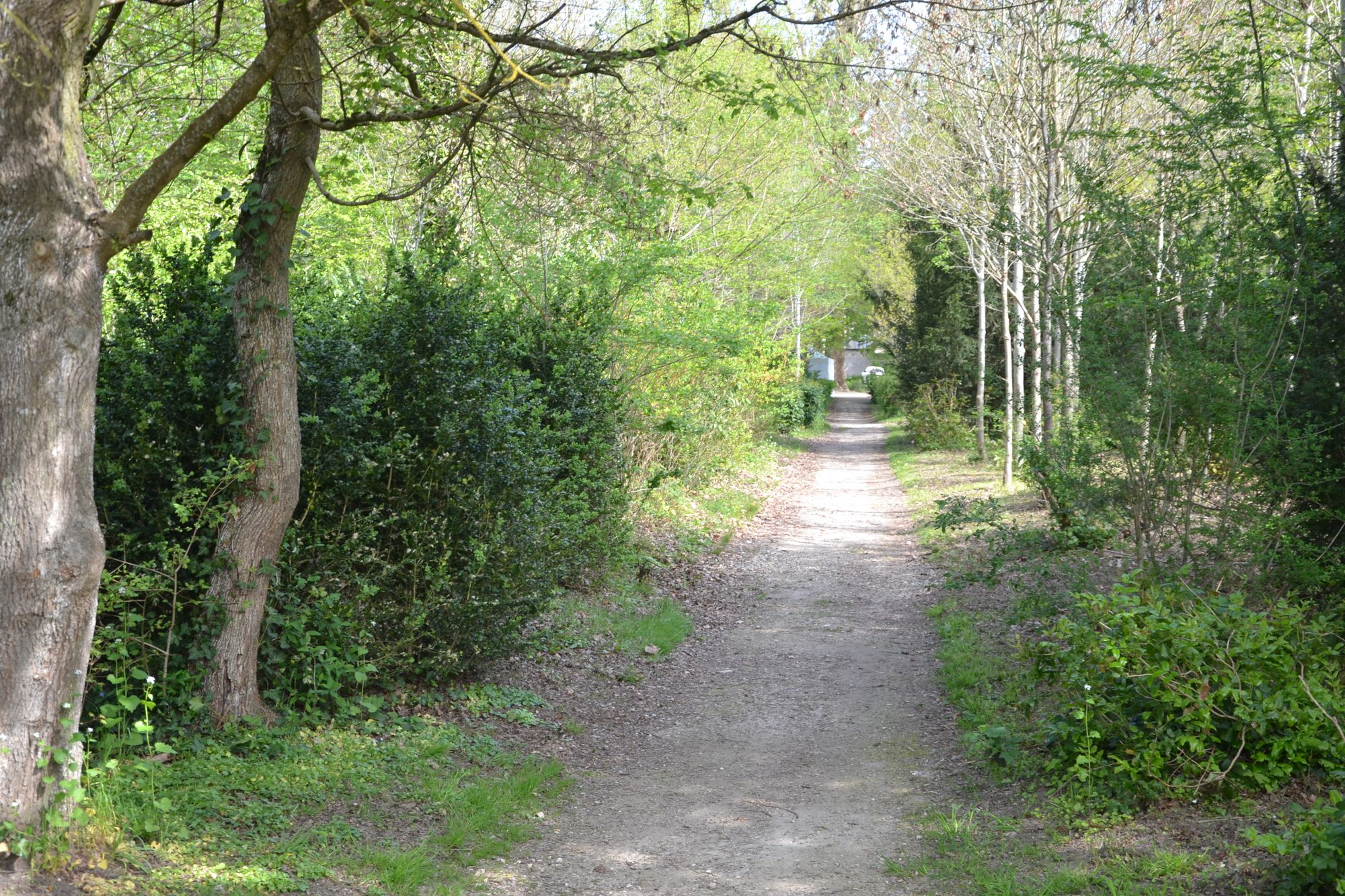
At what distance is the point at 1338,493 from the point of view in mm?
6781

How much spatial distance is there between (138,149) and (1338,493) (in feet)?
39.1

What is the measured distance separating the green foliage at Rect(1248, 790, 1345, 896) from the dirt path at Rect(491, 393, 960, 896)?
1.57m

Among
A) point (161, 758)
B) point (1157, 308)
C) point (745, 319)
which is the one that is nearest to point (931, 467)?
point (745, 319)

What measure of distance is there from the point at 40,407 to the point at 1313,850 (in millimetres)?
5036

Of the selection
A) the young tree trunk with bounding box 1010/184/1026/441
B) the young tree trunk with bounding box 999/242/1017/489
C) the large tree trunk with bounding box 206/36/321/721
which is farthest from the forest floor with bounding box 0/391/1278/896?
the young tree trunk with bounding box 999/242/1017/489

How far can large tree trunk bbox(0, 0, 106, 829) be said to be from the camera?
389 cm

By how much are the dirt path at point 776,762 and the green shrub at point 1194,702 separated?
0.98 m

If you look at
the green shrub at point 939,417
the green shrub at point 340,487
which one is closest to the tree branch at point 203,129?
the green shrub at point 340,487

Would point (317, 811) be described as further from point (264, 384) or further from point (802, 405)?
point (802, 405)

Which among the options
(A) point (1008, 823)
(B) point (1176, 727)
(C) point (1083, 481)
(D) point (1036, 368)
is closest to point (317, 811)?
(A) point (1008, 823)

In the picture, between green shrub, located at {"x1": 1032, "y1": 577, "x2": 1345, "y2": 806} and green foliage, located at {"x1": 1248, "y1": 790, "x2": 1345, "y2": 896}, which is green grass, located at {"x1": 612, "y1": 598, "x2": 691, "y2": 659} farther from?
green foliage, located at {"x1": 1248, "y1": 790, "x2": 1345, "y2": 896}

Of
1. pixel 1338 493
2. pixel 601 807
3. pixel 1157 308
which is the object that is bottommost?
pixel 601 807

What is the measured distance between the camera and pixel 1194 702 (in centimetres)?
498

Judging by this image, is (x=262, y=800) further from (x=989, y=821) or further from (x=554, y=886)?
(x=989, y=821)
